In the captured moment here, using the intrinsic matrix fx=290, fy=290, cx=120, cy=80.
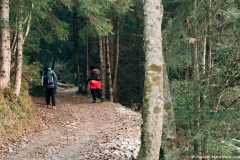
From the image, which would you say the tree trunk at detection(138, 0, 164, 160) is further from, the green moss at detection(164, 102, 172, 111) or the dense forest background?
the green moss at detection(164, 102, 172, 111)

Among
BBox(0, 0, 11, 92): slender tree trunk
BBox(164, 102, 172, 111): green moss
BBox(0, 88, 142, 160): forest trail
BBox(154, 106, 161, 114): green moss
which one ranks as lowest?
BBox(0, 88, 142, 160): forest trail

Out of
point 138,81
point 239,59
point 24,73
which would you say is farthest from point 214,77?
point 138,81

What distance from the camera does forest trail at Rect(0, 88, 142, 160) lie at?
24.8 feet

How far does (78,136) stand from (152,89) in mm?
4801

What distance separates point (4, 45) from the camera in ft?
31.7

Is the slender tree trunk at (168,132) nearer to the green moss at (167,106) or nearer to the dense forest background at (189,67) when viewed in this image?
the green moss at (167,106)

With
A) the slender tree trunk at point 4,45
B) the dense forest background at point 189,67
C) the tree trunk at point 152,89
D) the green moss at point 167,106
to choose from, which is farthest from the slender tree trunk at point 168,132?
the slender tree trunk at point 4,45

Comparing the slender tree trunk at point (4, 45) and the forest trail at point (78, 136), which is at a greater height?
the slender tree trunk at point (4, 45)

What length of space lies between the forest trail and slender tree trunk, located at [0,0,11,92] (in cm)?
193

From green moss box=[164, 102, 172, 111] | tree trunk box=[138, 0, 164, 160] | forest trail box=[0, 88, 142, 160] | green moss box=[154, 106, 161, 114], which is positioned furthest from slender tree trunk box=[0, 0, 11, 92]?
green moss box=[154, 106, 161, 114]

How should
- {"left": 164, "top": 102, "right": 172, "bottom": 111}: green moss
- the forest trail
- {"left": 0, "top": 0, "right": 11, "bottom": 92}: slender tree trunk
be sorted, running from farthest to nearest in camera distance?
{"left": 0, "top": 0, "right": 11, "bottom": 92}: slender tree trunk, {"left": 164, "top": 102, "right": 172, "bottom": 111}: green moss, the forest trail

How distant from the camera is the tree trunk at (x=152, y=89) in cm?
515

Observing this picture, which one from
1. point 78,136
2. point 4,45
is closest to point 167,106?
point 78,136

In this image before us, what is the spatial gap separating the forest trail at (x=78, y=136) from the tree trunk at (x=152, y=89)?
228cm
